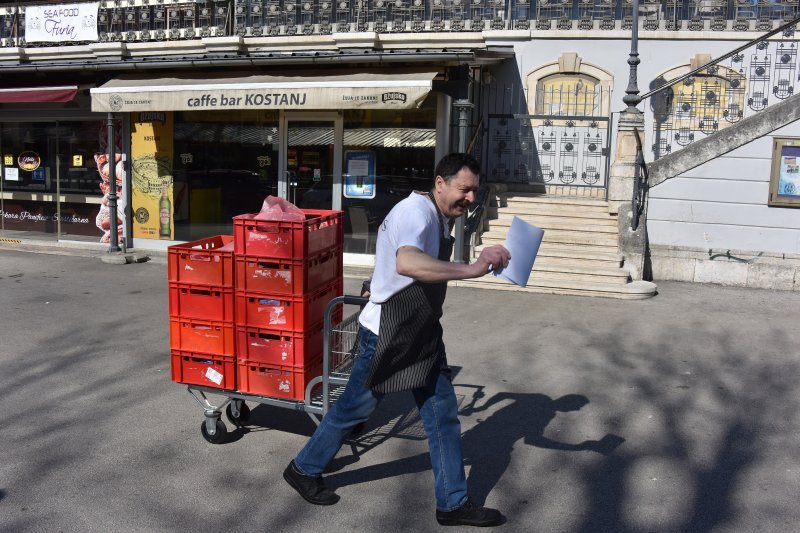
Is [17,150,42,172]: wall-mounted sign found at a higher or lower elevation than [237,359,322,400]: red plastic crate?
higher

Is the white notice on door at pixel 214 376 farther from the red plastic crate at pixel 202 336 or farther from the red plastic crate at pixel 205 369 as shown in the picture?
the red plastic crate at pixel 202 336

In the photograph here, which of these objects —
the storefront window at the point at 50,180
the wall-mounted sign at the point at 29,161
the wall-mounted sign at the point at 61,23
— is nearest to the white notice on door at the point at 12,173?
the storefront window at the point at 50,180

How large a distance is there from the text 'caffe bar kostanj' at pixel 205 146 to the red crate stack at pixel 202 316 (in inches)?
234

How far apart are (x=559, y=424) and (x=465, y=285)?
5.17 meters

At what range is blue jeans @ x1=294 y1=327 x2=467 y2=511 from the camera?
→ 13.0 ft

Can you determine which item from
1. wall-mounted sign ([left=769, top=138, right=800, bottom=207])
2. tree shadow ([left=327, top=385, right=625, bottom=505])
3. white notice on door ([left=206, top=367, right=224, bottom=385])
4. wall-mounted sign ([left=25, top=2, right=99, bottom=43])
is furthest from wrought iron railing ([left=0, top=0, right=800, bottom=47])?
white notice on door ([left=206, top=367, right=224, bottom=385])

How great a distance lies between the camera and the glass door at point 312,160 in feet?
40.3

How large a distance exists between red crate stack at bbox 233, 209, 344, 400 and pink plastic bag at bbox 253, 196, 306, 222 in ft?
0.25

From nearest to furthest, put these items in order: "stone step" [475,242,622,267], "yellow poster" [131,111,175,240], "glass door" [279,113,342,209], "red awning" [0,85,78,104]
Answer: "stone step" [475,242,622,267] → "glass door" [279,113,342,209] → "red awning" [0,85,78,104] → "yellow poster" [131,111,175,240]

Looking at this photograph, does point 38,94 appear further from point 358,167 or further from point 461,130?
point 461,130

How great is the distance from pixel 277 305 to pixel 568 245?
703 cm

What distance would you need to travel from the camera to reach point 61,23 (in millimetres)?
14516

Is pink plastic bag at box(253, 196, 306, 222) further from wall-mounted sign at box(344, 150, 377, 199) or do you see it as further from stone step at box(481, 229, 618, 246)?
wall-mounted sign at box(344, 150, 377, 199)

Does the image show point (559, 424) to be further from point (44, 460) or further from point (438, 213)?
point (44, 460)
